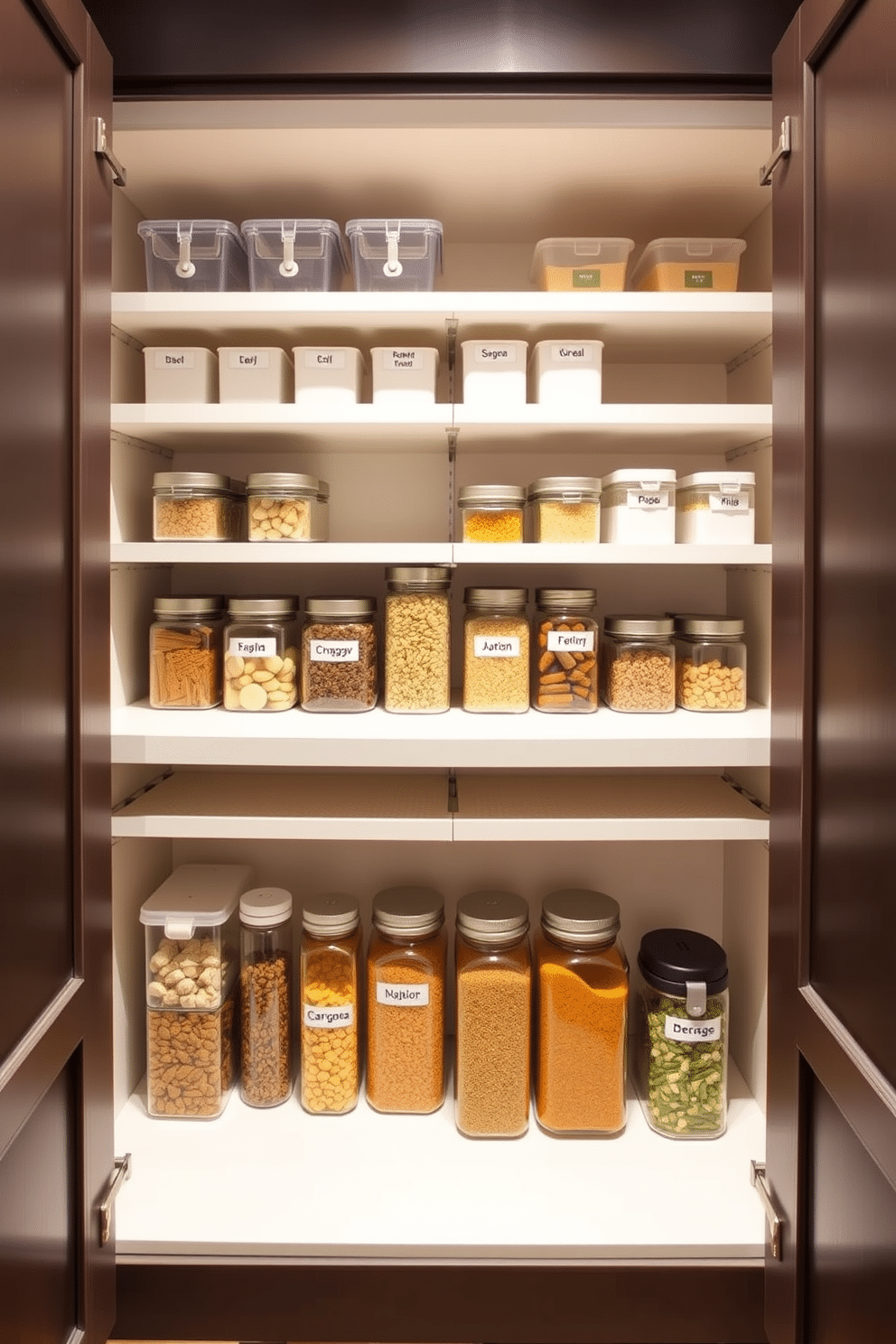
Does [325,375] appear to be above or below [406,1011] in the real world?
above

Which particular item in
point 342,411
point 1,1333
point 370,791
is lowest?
point 1,1333

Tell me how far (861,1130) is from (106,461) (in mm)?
1164

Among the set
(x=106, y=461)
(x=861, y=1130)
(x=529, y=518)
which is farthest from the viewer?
(x=529, y=518)

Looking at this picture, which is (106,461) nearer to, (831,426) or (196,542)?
(196,542)

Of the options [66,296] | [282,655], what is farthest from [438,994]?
[66,296]

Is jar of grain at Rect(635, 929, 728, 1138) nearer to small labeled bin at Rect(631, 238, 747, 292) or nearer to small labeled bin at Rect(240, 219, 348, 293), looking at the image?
small labeled bin at Rect(631, 238, 747, 292)

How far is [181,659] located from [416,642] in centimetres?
38

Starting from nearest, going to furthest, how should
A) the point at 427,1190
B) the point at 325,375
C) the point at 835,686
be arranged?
the point at 835,686, the point at 427,1190, the point at 325,375

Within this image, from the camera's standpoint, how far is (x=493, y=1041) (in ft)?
4.39

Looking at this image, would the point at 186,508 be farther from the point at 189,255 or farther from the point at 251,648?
the point at 189,255

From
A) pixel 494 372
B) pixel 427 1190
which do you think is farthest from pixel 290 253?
pixel 427 1190

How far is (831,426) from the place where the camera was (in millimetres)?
958

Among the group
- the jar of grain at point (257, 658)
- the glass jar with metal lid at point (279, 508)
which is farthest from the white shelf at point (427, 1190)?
the glass jar with metal lid at point (279, 508)

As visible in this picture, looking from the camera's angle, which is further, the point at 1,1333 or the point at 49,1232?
the point at 49,1232
